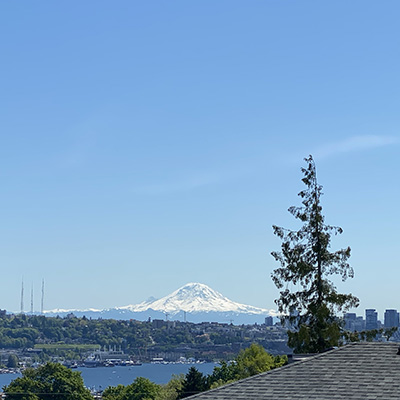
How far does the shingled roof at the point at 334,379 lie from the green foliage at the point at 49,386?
91.6 metres

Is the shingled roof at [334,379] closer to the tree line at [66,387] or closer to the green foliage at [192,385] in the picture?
the green foliage at [192,385]

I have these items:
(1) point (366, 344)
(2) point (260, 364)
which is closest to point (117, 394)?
(2) point (260, 364)

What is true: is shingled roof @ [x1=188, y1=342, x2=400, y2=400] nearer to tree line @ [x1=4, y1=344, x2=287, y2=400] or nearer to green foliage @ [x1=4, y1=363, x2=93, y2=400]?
tree line @ [x1=4, y1=344, x2=287, y2=400]

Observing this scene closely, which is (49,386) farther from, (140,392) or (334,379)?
(334,379)

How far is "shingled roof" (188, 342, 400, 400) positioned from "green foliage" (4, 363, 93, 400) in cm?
9160

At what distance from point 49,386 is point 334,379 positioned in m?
98.1

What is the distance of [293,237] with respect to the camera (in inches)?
1966

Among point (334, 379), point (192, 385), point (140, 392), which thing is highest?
point (334, 379)

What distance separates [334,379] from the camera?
2261 centimetres

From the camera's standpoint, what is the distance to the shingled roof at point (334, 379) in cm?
2166

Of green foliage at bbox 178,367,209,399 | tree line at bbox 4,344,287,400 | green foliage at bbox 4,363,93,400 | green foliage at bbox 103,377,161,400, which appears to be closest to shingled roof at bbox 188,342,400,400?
green foliage at bbox 178,367,209,399

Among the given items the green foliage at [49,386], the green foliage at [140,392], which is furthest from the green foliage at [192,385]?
the green foliage at [49,386]

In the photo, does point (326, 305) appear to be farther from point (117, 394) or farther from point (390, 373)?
point (117, 394)

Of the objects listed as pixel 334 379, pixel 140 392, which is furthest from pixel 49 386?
pixel 334 379
